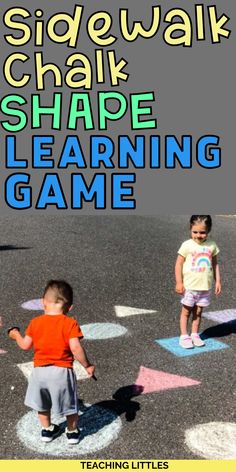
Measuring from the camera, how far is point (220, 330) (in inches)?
258

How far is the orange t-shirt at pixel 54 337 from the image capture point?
391 centimetres

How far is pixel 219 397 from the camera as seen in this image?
4.88 metres

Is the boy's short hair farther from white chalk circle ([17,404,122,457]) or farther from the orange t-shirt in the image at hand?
white chalk circle ([17,404,122,457])

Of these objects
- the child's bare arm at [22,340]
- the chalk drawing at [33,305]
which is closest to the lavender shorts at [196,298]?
the chalk drawing at [33,305]

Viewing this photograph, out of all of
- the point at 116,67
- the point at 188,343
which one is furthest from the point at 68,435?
the point at 116,67

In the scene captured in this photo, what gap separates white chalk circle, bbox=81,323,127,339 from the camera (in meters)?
6.26

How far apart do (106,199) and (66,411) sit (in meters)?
11.5

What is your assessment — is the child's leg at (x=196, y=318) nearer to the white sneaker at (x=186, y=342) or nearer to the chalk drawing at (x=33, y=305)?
the white sneaker at (x=186, y=342)

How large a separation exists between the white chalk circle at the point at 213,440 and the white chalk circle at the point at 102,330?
2.07m

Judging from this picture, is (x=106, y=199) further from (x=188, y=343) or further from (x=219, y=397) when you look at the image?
(x=219, y=397)

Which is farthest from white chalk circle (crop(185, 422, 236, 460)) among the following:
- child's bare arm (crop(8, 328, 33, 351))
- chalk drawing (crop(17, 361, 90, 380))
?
child's bare arm (crop(8, 328, 33, 351))

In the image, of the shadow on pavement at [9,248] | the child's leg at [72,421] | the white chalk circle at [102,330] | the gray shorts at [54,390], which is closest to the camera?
the gray shorts at [54,390]

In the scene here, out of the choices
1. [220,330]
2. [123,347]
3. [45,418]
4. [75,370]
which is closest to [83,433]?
[45,418]

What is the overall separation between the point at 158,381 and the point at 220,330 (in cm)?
165
